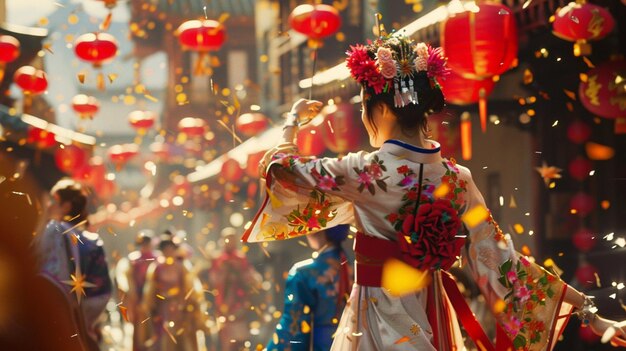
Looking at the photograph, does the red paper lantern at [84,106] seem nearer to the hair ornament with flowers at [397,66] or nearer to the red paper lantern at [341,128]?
the red paper lantern at [341,128]

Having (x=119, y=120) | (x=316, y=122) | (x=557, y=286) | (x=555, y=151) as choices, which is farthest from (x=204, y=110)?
(x=557, y=286)

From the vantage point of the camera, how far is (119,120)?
4759 cm

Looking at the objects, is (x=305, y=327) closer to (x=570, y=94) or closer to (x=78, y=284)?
(x=78, y=284)

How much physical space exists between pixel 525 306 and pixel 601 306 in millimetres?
2901

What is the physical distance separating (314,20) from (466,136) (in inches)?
73.6

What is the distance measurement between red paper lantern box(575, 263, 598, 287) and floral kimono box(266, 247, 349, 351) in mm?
3309

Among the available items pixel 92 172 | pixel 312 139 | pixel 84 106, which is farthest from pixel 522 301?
pixel 92 172

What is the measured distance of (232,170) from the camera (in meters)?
17.0

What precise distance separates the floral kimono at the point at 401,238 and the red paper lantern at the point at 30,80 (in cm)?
818

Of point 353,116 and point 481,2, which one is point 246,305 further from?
point 481,2

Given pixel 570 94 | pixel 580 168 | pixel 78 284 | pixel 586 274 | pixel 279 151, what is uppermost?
pixel 279 151

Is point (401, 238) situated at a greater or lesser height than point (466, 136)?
greater

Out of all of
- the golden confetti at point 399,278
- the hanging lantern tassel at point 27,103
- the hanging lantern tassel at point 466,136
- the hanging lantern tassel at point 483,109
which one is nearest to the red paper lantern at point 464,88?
the hanging lantern tassel at point 483,109

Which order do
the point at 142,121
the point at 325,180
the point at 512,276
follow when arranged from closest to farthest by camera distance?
the point at 325,180, the point at 512,276, the point at 142,121
